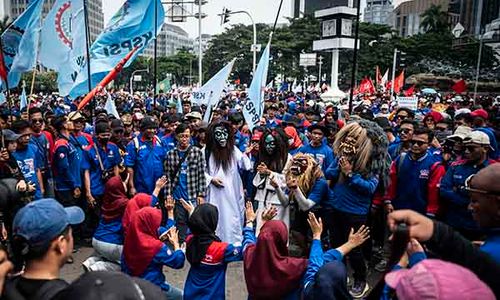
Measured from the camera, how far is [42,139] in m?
5.85

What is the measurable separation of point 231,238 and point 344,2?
46.8 metres

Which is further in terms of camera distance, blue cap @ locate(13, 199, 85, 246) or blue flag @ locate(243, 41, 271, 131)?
blue flag @ locate(243, 41, 271, 131)

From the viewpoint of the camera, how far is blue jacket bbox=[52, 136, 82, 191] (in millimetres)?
5445

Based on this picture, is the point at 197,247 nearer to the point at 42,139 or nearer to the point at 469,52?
the point at 42,139

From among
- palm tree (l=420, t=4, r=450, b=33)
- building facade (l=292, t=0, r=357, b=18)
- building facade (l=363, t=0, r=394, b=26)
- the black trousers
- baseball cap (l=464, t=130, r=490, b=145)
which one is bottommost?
the black trousers

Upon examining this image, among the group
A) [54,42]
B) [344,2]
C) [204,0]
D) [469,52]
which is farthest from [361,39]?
[54,42]

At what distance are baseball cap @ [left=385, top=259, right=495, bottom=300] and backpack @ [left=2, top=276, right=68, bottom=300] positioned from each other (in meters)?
1.37

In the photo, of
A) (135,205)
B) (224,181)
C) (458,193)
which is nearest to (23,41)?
(224,181)

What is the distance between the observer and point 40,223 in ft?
6.56

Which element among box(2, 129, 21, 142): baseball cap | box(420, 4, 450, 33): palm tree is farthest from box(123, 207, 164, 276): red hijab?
box(420, 4, 450, 33): palm tree

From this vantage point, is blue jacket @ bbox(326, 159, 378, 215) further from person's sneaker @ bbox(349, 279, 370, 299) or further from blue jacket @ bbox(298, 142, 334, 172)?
blue jacket @ bbox(298, 142, 334, 172)

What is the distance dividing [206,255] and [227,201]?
1.83m

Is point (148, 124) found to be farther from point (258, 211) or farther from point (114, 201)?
point (258, 211)

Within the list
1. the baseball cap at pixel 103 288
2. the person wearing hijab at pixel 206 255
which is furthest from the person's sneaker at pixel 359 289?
the baseball cap at pixel 103 288
